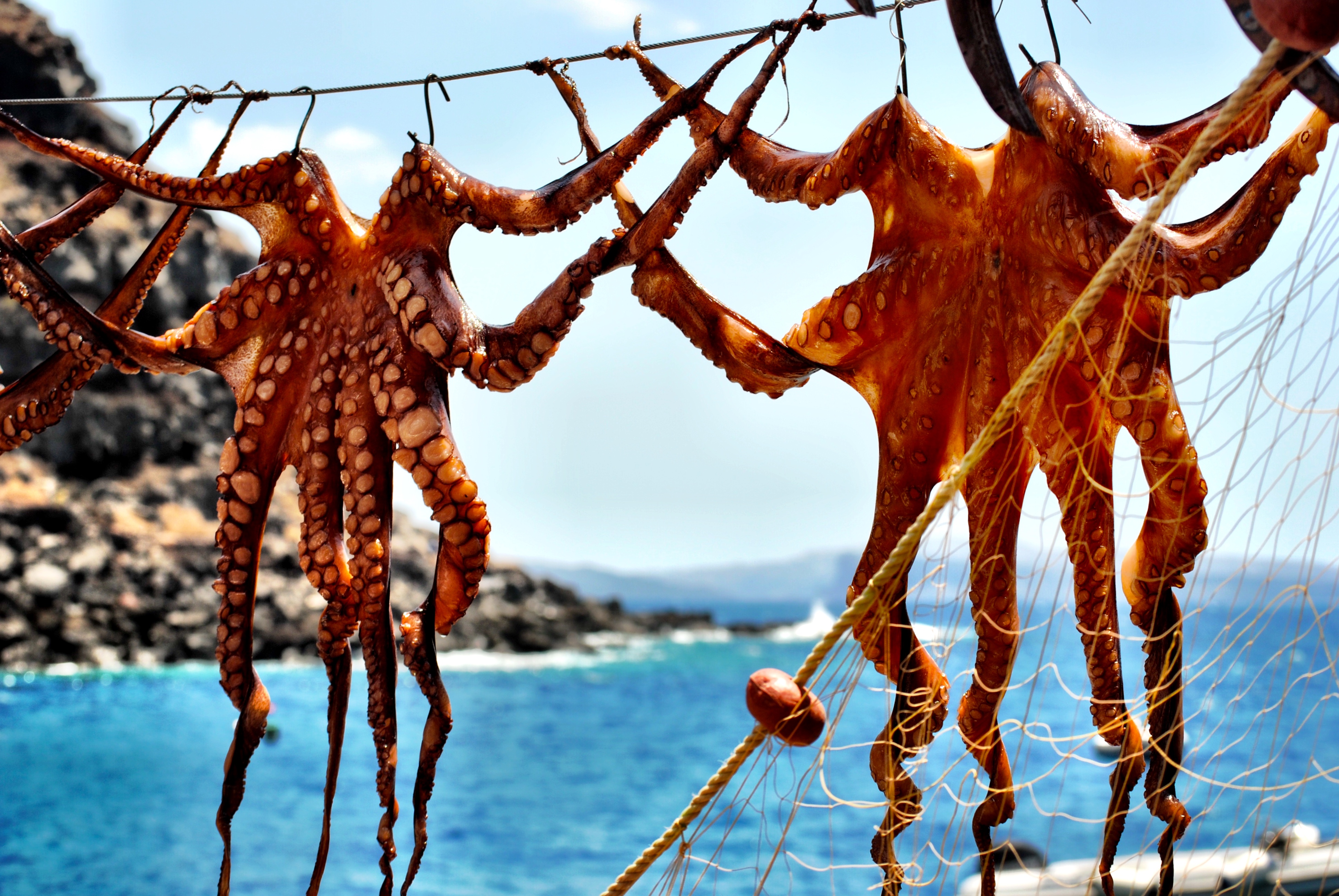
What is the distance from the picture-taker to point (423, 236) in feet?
8.87

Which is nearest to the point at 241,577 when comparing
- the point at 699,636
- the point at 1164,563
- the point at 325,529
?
the point at 325,529

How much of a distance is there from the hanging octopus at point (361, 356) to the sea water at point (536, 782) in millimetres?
927

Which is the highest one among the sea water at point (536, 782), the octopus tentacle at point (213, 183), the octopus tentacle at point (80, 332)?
the octopus tentacle at point (213, 183)

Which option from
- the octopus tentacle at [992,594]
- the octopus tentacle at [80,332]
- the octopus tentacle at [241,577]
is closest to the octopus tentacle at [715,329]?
the octopus tentacle at [992,594]

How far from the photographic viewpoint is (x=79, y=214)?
338 cm

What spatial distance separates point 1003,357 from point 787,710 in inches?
40.2

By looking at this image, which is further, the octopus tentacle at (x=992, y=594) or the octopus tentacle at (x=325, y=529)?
the octopus tentacle at (x=325, y=529)

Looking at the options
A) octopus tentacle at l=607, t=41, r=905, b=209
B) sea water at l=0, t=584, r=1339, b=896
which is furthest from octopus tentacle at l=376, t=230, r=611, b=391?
sea water at l=0, t=584, r=1339, b=896

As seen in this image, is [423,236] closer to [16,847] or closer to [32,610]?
[16,847]

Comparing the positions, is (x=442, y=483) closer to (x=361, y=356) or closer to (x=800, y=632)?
(x=361, y=356)

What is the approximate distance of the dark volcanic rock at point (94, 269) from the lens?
79.2 feet

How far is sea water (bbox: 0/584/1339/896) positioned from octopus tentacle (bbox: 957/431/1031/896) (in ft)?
0.24

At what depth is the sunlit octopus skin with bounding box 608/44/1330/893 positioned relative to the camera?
7.18 ft

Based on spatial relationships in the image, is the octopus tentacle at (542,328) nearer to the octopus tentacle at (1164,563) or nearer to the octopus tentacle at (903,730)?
the octopus tentacle at (903,730)
